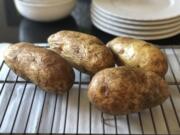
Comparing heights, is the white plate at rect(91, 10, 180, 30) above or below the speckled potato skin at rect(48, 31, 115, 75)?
below

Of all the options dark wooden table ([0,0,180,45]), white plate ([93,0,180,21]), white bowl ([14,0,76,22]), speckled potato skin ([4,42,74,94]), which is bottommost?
dark wooden table ([0,0,180,45])

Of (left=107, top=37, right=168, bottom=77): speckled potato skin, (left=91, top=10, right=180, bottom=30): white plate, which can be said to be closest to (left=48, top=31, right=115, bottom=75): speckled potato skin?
(left=107, top=37, right=168, bottom=77): speckled potato skin

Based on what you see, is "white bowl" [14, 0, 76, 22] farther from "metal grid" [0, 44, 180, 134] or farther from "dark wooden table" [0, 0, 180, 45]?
"metal grid" [0, 44, 180, 134]

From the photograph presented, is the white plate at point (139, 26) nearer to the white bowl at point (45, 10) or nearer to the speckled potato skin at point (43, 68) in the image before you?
the white bowl at point (45, 10)

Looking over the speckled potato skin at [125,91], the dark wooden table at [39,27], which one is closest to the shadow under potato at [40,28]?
the dark wooden table at [39,27]

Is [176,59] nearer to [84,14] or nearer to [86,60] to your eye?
[86,60]

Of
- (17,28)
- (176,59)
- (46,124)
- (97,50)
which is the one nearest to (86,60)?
(97,50)
